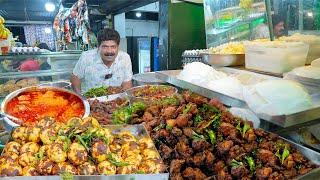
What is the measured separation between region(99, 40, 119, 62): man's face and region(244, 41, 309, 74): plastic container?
2.64 m

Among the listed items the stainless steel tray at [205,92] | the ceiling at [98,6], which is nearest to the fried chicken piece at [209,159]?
the stainless steel tray at [205,92]

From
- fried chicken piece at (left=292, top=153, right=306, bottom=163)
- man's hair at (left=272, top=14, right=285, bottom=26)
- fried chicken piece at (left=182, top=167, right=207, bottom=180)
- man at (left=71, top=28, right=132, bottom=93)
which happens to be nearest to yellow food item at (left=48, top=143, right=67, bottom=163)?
fried chicken piece at (left=182, top=167, right=207, bottom=180)

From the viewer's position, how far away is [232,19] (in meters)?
5.24

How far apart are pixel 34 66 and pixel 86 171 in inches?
197

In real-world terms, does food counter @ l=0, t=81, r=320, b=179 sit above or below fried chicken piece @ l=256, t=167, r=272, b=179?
above

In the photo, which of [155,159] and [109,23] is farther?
[109,23]

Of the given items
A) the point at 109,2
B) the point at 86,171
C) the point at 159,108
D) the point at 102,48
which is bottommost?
the point at 86,171

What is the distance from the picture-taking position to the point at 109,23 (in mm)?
11781

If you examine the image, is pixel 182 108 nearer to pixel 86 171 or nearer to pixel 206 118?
pixel 206 118

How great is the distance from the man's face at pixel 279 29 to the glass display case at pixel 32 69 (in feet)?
14.1

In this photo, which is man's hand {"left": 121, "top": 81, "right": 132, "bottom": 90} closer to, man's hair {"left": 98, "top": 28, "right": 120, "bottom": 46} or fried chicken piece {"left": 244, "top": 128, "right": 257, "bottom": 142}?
man's hair {"left": 98, "top": 28, "right": 120, "bottom": 46}

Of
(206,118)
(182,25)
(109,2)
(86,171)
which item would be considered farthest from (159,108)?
(109,2)

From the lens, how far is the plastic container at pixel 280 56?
2.83 meters

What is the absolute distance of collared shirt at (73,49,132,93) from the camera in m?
5.26
